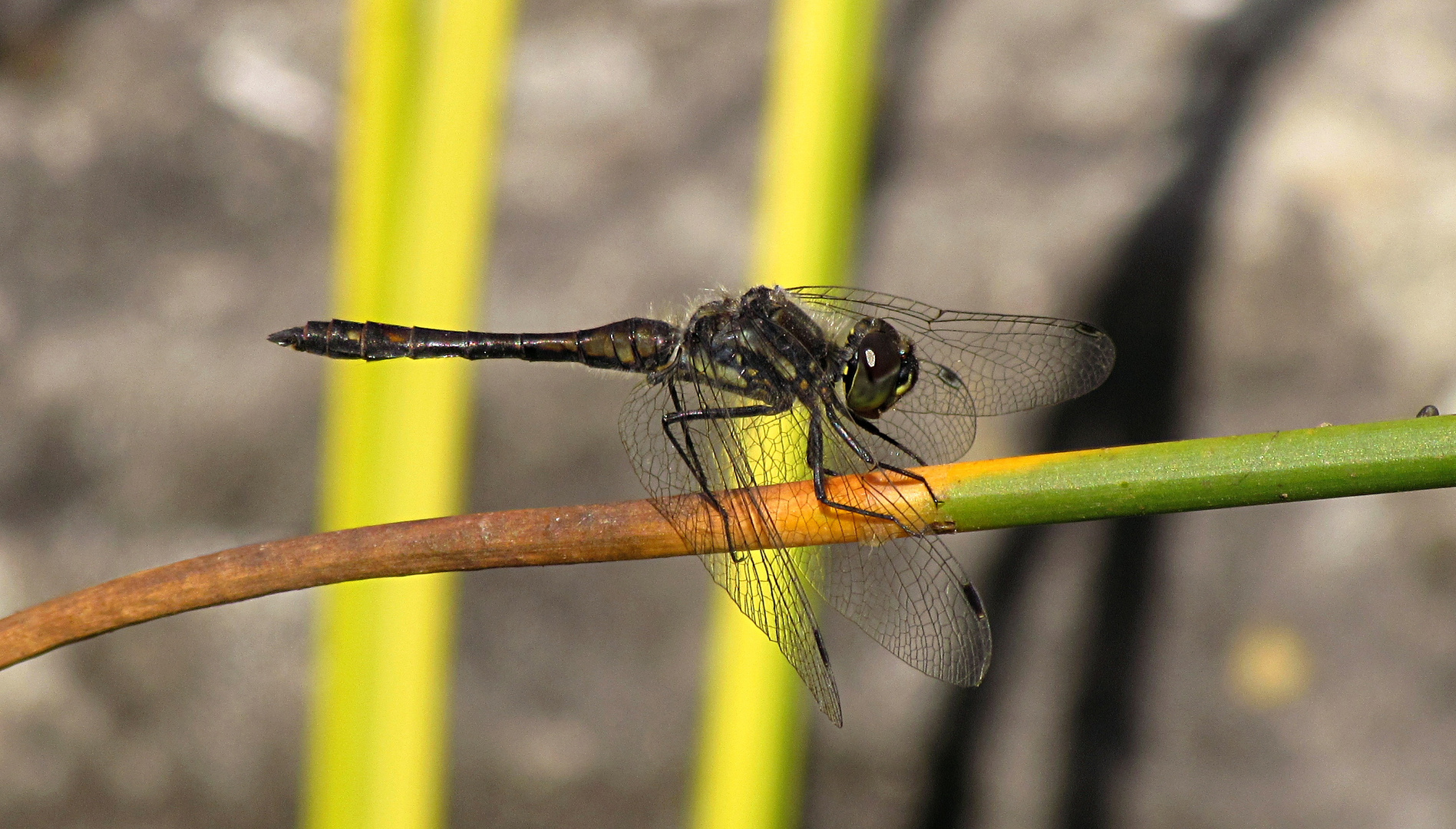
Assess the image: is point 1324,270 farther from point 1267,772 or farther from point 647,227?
point 647,227

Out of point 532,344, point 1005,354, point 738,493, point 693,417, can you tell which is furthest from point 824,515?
point 532,344

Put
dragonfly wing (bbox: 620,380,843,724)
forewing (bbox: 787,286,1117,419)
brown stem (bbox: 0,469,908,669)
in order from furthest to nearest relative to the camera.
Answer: forewing (bbox: 787,286,1117,419), dragonfly wing (bbox: 620,380,843,724), brown stem (bbox: 0,469,908,669)

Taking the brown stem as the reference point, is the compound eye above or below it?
above

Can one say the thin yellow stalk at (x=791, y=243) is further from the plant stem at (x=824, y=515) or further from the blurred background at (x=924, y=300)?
the blurred background at (x=924, y=300)

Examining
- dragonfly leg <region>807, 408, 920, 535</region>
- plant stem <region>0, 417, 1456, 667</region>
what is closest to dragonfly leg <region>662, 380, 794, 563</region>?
dragonfly leg <region>807, 408, 920, 535</region>

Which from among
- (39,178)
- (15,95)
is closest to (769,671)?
(39,178)

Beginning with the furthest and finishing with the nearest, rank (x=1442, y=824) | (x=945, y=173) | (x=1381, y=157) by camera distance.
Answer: (x=945, y=173) < (x=1381, y=157) < (x=1442, y=824)

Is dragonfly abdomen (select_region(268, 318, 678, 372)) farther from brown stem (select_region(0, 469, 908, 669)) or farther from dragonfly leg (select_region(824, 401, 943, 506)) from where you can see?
brown stem (select_region(0, 469, 908, 669))
